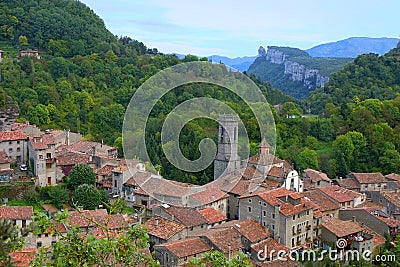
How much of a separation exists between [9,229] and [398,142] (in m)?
34.3

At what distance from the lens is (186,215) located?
1991 cm

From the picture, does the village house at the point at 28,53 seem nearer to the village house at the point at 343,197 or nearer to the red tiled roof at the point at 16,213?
the red tiled roof at the point at 16,213

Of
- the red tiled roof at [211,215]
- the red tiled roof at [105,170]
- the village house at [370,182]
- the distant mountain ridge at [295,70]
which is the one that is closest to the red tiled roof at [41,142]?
the red tiled roof at [105,170]

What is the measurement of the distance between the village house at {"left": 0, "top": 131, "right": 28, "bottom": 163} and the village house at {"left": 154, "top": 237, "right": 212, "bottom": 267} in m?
11.3

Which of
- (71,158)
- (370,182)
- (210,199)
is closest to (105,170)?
(71,158)

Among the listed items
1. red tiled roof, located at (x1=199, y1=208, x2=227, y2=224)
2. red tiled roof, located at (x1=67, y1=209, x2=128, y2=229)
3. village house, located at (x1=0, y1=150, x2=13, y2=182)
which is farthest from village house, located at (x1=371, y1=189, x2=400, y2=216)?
village house, located at (x1=0, y1=150, x2=13, y2=182)

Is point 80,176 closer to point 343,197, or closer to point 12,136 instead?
point 12,136

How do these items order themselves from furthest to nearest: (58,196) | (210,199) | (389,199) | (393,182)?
(393,182) < (389,199) < (210,199) < (58,196)

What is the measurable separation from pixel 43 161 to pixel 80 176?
1807 mm

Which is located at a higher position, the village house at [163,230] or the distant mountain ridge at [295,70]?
the distant mountain ridge at [295,70]

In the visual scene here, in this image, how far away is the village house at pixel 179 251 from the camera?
1664 cm

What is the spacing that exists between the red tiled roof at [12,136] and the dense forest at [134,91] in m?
4.74

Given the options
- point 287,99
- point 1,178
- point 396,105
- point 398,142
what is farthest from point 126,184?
point 287,99

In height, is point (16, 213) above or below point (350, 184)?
above
